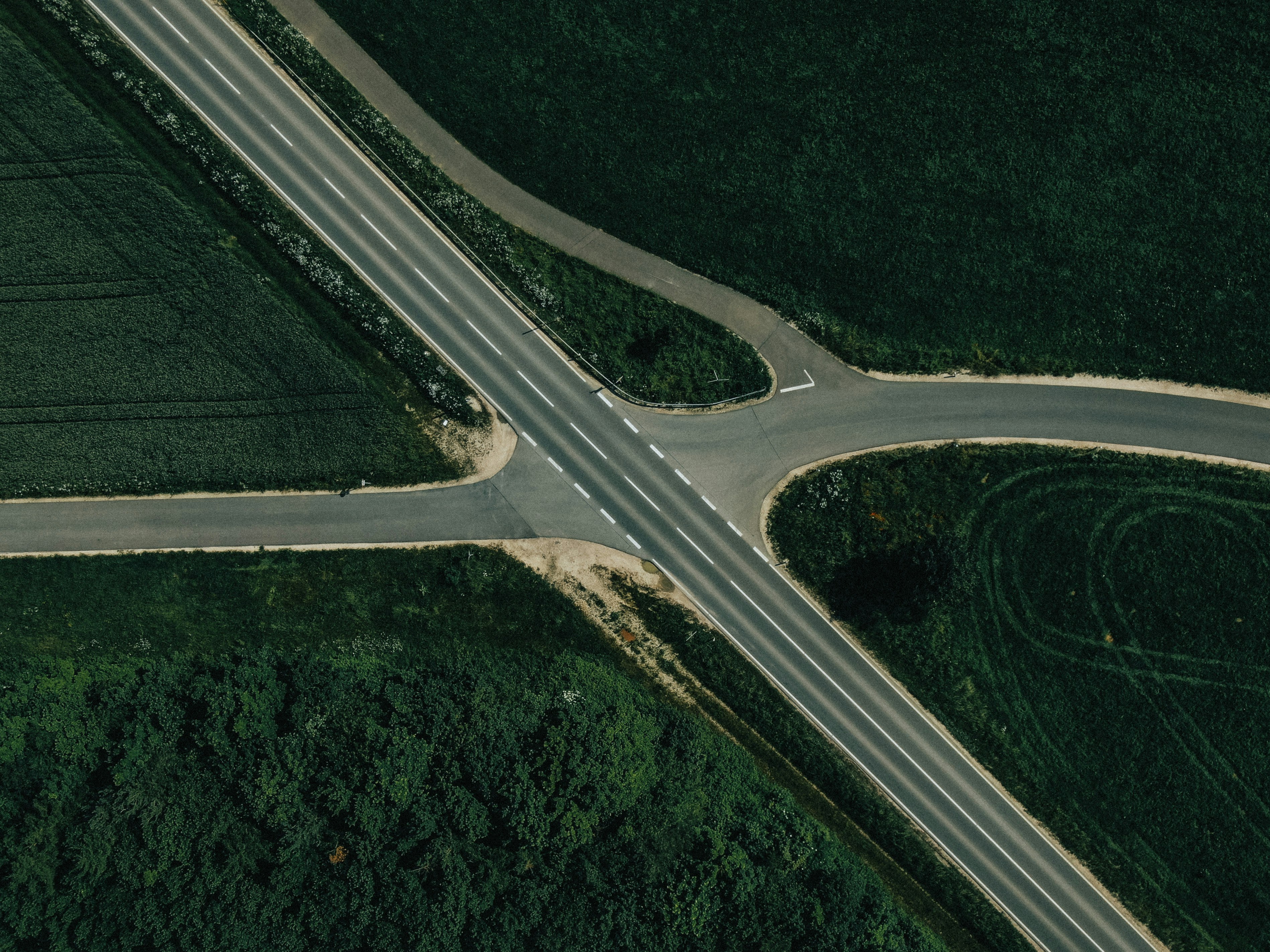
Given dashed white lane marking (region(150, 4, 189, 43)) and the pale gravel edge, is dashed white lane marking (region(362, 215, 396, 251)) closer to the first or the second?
dashed white lane marking (region(150, 4, 189, 43))

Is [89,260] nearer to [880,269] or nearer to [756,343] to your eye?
[756,343]

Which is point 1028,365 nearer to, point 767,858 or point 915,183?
point 915,183

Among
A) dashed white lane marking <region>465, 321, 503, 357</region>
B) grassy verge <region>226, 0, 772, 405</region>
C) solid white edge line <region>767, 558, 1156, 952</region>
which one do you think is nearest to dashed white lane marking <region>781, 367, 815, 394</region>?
grassy verge <region>226, 0, 772, 405</region>

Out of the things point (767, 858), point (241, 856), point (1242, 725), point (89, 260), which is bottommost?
point (241, 856)

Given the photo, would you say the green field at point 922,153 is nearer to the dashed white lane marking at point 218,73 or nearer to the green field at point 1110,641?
the green field at point 1110,641

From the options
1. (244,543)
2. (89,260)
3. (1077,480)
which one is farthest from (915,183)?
(89,260)

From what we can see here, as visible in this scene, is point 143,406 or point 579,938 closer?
point 579,938

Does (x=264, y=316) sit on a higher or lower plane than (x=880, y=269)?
lower

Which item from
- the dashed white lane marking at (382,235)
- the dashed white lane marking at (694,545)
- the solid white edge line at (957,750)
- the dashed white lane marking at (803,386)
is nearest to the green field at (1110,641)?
the solid white edge line at (957,750)
